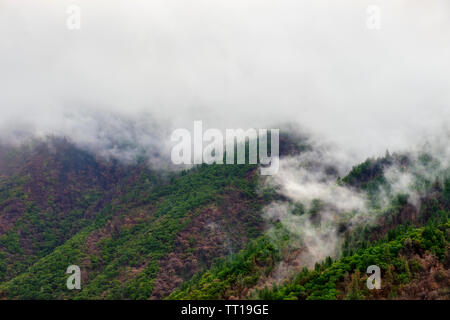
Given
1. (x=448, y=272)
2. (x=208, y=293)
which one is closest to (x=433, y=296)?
(x=448, y=272)

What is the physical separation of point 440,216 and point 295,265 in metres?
55.9

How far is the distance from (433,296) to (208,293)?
67.2 meters

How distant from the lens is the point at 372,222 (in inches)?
7849

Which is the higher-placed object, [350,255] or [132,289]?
[350,255]

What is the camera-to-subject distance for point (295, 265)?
181625 mm

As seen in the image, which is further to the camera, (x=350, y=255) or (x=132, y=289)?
(x=132, y=289)

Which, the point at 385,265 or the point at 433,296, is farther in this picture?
the point at 385,265
